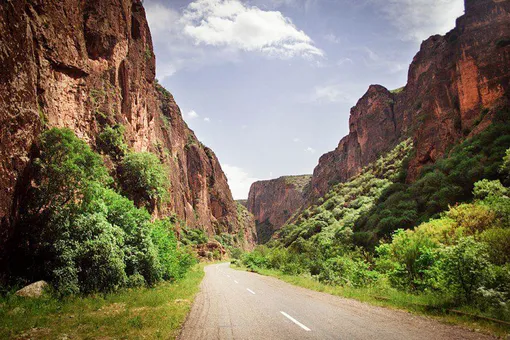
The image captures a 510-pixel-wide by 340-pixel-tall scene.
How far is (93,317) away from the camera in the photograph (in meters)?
8.09

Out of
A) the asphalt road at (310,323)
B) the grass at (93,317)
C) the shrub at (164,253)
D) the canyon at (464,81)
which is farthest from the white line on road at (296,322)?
the canyon at (464,81)

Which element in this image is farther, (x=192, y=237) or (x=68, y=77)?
(x=192, y=237)

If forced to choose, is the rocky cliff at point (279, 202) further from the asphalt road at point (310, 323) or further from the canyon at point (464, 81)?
the asphalt road at point (310, 323)

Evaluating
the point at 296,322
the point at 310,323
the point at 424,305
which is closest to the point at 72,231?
the point at 296,322

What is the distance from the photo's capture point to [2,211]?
10.7 metres

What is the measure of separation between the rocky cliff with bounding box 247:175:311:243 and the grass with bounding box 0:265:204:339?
5954 inches

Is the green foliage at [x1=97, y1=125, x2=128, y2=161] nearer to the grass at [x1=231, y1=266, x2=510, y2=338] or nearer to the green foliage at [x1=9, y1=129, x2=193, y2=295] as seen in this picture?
the green foliage at [x1=9, y1=129, x2=193, y2=295]

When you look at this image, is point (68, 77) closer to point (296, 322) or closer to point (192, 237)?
point (296, 322)

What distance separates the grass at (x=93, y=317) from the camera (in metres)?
6.54

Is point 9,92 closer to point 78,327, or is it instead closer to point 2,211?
point 2,211

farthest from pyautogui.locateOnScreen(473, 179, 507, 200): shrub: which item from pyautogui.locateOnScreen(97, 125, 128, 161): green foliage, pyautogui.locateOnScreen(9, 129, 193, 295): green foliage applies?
pyautogui.locateOnScreen(97, 125, 128, 161): green foliage

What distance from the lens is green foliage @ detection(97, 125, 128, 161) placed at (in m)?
22.6

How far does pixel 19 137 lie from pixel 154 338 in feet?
37.8

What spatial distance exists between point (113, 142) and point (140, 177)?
12.7 ft
